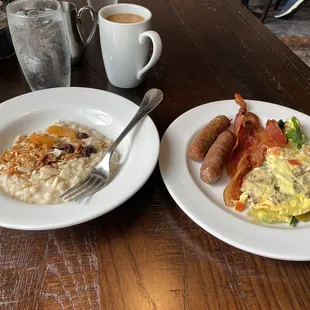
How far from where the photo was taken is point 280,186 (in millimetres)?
1044

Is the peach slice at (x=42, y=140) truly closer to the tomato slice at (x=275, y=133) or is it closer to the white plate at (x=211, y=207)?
the white plate at (x=211, y=207)

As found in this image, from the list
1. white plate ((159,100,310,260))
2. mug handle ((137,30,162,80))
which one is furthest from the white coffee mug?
white plate ((159,100,310,260))

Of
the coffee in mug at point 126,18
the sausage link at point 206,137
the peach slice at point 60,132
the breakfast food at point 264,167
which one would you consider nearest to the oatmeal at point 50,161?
the peach slice at point 60,132

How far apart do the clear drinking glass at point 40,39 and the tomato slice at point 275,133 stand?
0.82 metres

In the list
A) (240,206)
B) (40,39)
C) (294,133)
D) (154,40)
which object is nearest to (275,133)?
(294,133)

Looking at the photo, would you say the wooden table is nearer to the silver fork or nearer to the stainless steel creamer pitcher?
the silver fork

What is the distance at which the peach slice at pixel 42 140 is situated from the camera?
1.10m

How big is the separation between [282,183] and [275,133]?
0.21 meters

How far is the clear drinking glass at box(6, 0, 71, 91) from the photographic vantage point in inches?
48.8

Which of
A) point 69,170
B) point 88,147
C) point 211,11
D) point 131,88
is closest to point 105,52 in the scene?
point 131,88

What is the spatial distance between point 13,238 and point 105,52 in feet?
2.71

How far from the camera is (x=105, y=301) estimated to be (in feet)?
2.60

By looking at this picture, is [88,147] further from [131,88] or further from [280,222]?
[280,222]

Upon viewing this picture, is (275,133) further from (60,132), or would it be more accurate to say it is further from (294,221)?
(60,132)
